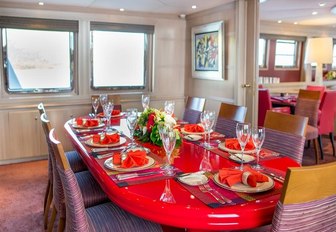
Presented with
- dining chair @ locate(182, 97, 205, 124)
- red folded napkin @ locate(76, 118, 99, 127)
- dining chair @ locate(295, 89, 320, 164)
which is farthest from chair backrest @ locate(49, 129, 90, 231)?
dining chair @ locate(295, 89, 320, 164)

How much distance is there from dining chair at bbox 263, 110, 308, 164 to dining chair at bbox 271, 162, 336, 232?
0.87 m

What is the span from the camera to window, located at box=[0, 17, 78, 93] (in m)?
4.22

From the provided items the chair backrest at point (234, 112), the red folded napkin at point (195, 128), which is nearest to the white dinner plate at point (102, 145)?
the red folded napkin at point (195, 128)

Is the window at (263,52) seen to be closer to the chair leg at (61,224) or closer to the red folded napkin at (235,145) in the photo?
the red folded napkin at (235,145)

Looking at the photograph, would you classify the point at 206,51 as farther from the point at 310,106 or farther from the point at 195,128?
the point at 195,128

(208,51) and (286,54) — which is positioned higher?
(286,54)

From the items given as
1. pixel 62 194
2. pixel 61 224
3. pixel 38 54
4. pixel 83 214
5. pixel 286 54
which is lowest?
pixel 61 224

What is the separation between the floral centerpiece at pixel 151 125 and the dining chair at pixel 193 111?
96 centimetres

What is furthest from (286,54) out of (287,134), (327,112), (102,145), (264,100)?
(102,145)

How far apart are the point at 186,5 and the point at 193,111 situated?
1790mm

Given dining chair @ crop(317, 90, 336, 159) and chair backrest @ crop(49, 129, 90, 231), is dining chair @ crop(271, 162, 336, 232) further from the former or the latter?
dining chair @ crop(317, 90, 336, 159)

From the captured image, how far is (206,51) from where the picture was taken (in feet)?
15.1

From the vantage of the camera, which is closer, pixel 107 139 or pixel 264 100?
pixel 107 139

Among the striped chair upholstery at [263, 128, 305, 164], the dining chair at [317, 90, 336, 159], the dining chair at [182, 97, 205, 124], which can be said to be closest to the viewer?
the striped chair upholstery at [263, 128, 305, 164]
